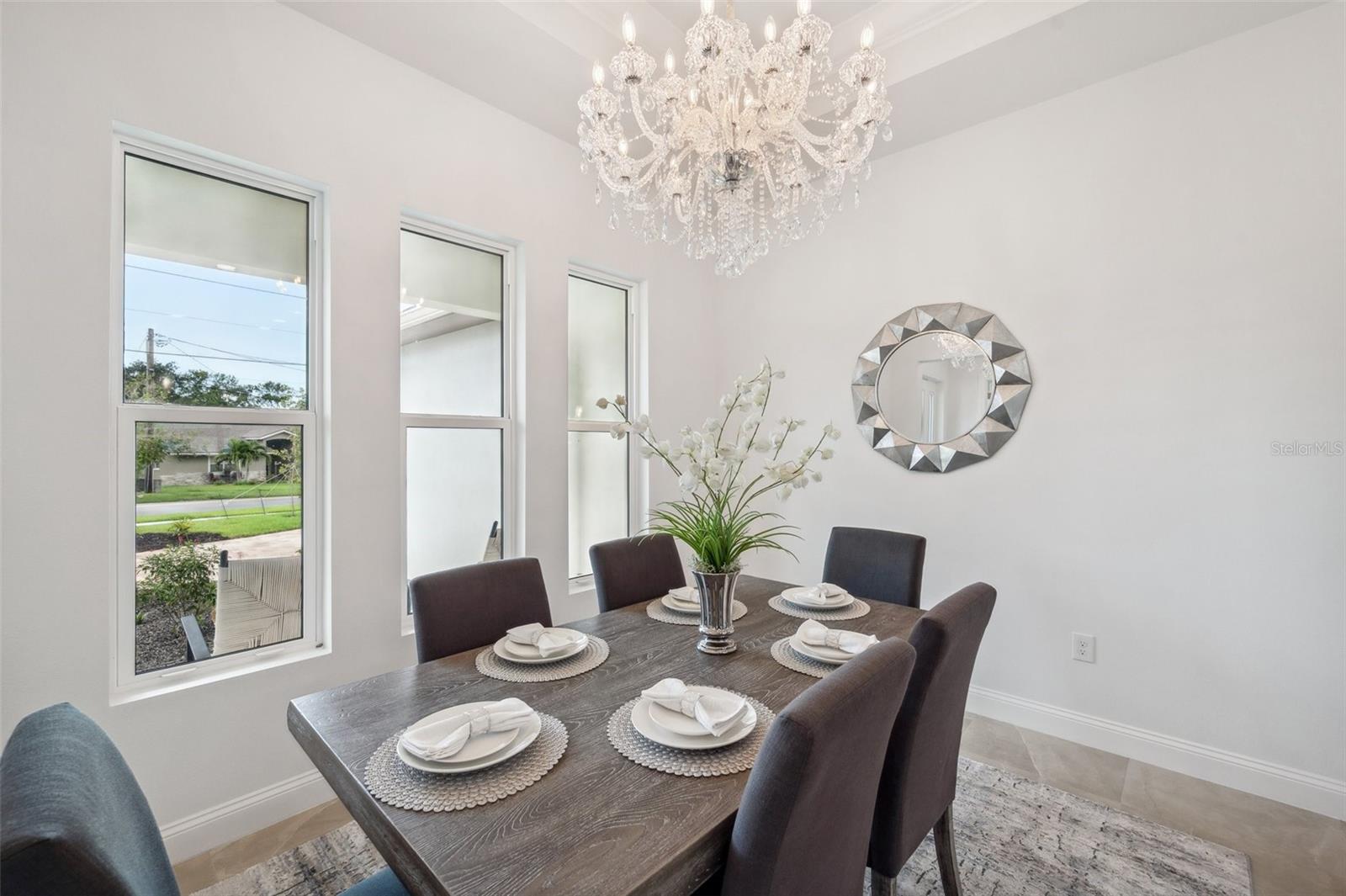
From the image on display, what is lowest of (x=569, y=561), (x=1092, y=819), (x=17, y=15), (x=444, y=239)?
(x=1092, y=819)

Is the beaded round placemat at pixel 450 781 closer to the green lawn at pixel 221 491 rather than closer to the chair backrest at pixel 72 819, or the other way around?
the chair backrest at pixel 72 819

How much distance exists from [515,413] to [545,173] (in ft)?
3.96

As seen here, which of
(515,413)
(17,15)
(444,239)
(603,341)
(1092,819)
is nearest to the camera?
(17,15)

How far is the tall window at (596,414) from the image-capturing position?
3.16m

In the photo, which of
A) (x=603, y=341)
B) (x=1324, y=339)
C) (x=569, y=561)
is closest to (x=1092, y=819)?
(x=1324, y=339)

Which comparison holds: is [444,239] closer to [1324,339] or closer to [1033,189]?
[1033,189]

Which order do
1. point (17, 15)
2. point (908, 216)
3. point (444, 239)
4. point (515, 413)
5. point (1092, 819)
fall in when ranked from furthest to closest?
1. point (908, 216)
2. point (515, 413)
3. point (444, 239)
4. point (1092, 819)
5. point (17, 15)

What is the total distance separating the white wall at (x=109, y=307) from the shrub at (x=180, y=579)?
146 millimetres

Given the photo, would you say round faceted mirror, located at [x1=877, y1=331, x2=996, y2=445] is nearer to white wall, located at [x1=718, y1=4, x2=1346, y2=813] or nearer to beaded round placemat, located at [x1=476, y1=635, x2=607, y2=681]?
white wall, located at [x1=718, y1=4, x2=1346, y2=813]

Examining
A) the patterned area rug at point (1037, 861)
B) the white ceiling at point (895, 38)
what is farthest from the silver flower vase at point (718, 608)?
the white ceiling at point (895, 38)

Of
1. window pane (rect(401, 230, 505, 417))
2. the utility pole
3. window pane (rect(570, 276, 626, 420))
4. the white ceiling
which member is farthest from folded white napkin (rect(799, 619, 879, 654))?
the white ceiling

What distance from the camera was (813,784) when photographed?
820 millimetres

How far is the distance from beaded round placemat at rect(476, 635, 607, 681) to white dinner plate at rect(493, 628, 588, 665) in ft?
0.04

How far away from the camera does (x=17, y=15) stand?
5.11 ft
